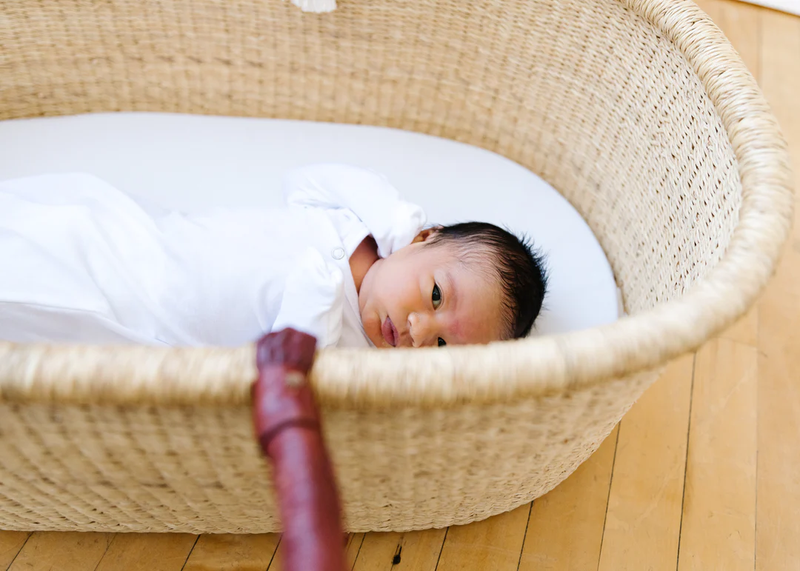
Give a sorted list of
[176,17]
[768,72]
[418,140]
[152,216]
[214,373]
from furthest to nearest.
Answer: [768,72]
[418,140]
[176,17]
[152,216]
[214,373]

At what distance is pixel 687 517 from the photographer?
37.3 inches

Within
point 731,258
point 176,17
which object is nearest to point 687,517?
point 731,258

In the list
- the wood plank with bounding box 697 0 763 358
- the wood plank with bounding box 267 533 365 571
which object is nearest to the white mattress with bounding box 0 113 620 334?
the wood plank with bounding box 267 533 365 571

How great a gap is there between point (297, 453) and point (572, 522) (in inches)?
25.7

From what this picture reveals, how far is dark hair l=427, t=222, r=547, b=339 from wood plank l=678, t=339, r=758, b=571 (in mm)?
396

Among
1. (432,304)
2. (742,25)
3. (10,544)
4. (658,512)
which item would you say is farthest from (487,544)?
(742,25)

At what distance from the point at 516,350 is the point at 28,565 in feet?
2.37

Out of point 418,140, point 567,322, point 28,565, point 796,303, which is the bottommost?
point 28,565

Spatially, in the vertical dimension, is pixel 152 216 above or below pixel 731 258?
below

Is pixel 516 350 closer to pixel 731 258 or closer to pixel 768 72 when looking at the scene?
pixel 731 258

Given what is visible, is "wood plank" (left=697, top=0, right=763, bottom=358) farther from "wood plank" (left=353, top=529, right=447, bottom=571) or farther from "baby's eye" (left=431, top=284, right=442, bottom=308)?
"wood plank" (left=353, top=529, right=447, bottom=571)

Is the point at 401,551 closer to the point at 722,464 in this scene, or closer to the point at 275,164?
the point at 722,464

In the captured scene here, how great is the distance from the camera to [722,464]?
3.31 ft

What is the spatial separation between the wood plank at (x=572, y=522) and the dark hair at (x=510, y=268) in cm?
28
